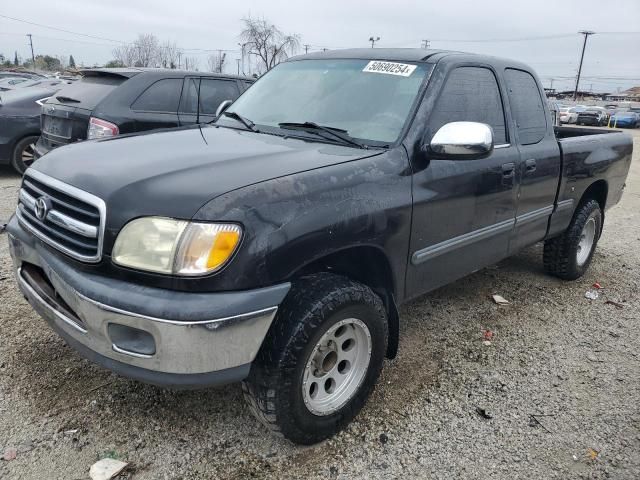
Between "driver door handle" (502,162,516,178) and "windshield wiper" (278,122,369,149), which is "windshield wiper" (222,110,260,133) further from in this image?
"driver door handle" (502,162,516,178)

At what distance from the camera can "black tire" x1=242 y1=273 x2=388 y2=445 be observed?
229cm

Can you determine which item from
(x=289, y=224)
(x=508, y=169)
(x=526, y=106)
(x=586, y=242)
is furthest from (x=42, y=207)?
(x=586, y=242)

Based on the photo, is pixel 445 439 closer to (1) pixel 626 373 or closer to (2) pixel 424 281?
(2) pixel 424 281

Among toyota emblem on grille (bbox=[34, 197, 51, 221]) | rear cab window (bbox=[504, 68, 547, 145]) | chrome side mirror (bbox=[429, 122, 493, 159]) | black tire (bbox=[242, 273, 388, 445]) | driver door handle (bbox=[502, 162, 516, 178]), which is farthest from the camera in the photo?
rear cab window (bbox=[504, 68, 547, 145])

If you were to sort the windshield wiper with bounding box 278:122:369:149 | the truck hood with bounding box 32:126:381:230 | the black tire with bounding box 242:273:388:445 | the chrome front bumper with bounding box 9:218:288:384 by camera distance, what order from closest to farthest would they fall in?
1. the chrome front bumper with bounding box 9:218:288:384
2. the truck hood with bounding box 32:126:381:230
3. the black tire with bounding box 242:273:388:445
4. the windshield wiper with bounding box 278:122:369:149

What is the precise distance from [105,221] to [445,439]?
1910 millimetres

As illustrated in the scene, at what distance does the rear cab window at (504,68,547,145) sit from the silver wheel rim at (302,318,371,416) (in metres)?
2.02

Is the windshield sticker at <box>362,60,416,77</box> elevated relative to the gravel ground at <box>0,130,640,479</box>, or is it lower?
elevated

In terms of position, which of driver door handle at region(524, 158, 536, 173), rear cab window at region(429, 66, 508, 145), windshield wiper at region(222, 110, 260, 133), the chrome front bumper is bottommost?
the chrome front bumper

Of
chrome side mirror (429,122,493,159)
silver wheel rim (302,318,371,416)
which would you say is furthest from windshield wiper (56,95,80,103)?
silver wheel rim (302,318,371,416)

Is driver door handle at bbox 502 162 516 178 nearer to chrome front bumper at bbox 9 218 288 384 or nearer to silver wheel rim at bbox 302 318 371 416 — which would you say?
silver wheel rim at bbox 302 318 371 416

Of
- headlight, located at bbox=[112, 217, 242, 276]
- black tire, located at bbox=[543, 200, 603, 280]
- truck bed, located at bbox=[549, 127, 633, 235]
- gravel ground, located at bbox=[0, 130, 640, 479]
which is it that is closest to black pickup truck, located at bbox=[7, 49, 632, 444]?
→ headlight, located at bbox=[112, 217, 242, 276]

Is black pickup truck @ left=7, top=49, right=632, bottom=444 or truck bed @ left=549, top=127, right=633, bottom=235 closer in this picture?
black pickup truck @ left=7, top=49, right=632, bottom=444

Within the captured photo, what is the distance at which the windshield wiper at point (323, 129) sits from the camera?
294cm
